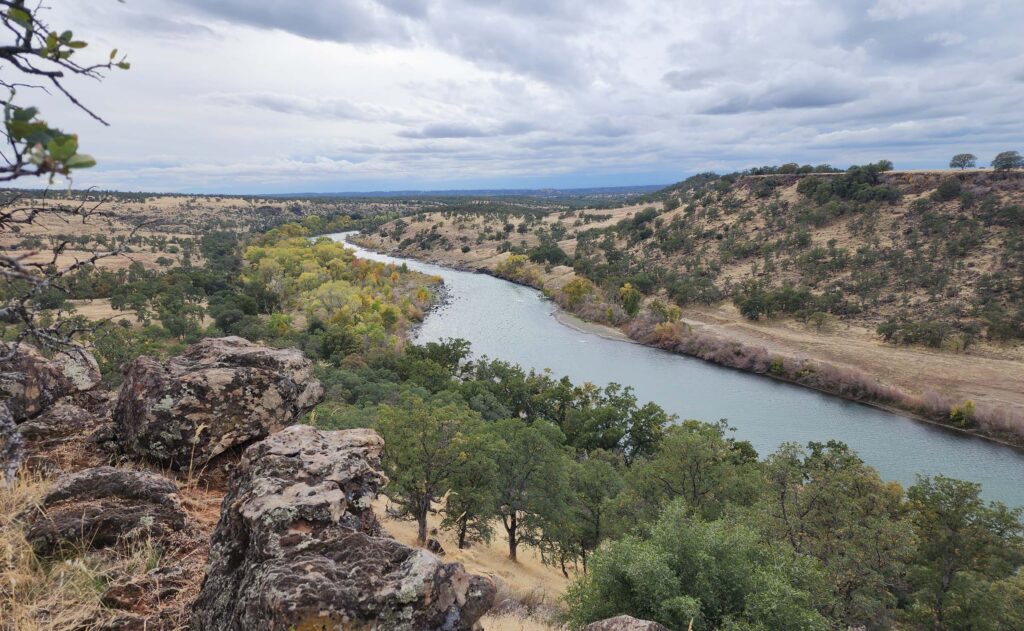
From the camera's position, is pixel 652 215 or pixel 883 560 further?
pixel 652 215

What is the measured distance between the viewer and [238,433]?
23.0 ft

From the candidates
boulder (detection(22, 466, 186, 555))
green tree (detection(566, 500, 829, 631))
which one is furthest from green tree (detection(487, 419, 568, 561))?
boulder (detection(22, 466, 186, 555))

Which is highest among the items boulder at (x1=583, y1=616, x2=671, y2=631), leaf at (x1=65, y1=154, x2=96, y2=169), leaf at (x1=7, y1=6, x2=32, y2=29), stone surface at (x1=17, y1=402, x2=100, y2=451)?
leaf at (x1=7, y1=6, x2=32, y2=29)

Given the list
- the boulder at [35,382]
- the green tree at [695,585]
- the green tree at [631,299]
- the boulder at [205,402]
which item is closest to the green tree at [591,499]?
the green tree at [695,585]

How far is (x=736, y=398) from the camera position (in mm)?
46312

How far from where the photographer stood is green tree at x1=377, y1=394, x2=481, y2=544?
18234 millimetres

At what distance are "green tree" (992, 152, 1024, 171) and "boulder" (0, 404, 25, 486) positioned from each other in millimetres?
98409

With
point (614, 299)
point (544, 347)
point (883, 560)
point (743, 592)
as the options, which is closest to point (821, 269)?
point (614, 299)

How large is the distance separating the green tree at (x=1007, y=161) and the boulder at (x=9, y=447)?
98.4m

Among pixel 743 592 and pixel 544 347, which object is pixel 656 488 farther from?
pixel 544 347

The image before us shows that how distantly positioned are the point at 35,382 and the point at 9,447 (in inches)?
104

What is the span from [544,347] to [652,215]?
56.0 metres

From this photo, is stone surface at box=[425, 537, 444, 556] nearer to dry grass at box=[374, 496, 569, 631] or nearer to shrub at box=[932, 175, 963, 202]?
dry grass at box=[374, 496, 569, 631]

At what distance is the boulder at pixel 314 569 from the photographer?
363 centimetres
